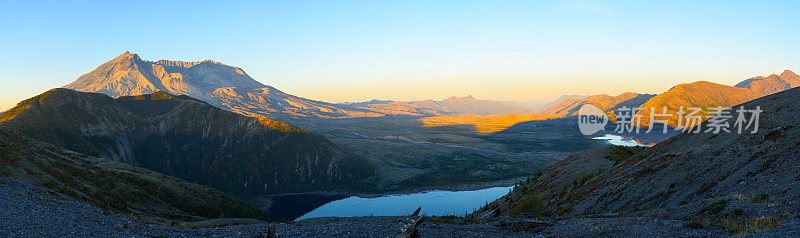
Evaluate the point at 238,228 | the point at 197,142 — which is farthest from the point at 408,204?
the point at 197,142

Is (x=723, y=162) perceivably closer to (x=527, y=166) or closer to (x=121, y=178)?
(x=121, y=178)

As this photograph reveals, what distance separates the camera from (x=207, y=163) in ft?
413

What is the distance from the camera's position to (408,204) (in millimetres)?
106500

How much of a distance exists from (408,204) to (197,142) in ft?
277

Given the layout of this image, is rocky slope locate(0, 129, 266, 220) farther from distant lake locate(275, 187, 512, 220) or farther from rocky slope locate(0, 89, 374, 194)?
rocky slope locate(0, 89, 374, 194)

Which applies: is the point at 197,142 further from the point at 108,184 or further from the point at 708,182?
the point at 708,182

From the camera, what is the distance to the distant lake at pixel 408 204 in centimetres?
9794

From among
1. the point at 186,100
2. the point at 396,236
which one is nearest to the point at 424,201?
the point at 396,236

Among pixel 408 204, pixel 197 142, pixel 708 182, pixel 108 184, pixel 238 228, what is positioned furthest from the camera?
pixel 197 142

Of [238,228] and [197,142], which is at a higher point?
[238,228]

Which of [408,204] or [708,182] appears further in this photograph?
[408,204]

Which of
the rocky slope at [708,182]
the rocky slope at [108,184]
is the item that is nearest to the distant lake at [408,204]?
the rocky slope at [108,184]

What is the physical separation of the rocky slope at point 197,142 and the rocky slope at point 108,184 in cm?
4088

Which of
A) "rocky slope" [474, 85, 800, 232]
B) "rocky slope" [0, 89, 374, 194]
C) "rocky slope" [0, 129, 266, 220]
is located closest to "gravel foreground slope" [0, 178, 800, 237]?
"rocky slope" [474, 85, 800, 232]
